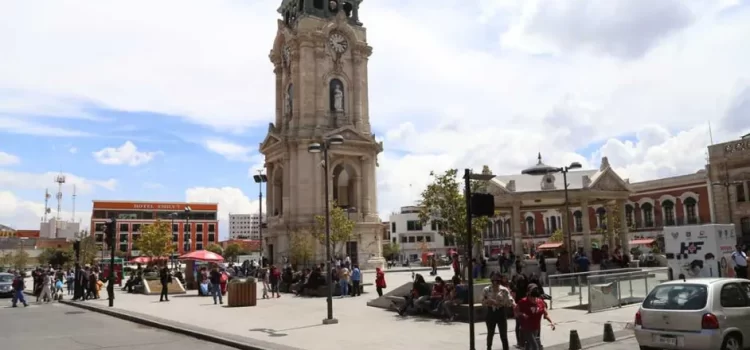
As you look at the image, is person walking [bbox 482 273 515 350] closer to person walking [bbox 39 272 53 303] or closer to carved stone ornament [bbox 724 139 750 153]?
person walking [bbox 39 272 53 303]

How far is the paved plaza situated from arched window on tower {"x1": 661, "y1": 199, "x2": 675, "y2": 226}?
154 ft

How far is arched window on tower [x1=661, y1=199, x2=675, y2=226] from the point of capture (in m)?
60.8

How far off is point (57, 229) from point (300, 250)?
12797 centimetres

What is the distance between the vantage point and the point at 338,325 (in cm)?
1742

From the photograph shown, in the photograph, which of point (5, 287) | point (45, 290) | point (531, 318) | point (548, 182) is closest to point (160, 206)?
point (5, 287)

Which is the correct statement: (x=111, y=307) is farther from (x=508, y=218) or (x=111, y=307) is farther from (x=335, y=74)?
(x=508, y=218)

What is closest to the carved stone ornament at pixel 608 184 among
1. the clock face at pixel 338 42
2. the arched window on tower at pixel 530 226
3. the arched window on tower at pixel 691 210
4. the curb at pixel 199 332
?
the arched window on tower at pixel 691 210

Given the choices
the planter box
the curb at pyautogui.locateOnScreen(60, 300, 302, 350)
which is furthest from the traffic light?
the planter box

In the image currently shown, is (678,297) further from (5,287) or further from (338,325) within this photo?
(5,287)

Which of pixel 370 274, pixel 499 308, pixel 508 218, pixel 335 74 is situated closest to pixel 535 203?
pixel 370 274

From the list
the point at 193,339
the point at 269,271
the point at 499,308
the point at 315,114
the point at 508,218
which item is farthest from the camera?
the point at 508,218

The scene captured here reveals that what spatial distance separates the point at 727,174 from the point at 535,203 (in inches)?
871

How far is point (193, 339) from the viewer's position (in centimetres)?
1594

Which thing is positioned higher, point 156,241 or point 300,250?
point 156,241
